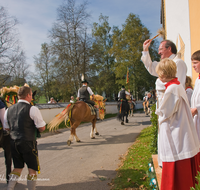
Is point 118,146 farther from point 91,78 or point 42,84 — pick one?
point 42,84

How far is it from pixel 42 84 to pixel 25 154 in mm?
27185

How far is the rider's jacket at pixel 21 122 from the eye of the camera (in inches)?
106

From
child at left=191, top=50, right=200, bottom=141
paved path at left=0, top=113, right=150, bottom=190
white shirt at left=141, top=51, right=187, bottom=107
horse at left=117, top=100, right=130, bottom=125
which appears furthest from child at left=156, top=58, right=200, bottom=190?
horse at left=117, top=100, right=130, bottom=125

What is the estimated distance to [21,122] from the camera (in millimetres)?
2691

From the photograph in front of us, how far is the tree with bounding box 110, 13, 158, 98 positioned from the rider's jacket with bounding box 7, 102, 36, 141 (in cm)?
2777

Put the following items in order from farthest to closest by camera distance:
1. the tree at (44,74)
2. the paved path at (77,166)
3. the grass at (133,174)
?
the tree at (44,74) < the paved path at (77,166) < the grass at (133,174)

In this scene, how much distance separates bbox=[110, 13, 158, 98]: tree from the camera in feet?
97.5

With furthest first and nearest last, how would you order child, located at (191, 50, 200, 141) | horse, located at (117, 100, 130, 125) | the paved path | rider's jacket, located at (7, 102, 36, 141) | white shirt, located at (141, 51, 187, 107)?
horse, located at (117, 100, 130, 125) → the paved path → rider's jacket, located at (7, 102, 36, 141) → child, located at (191, 50, 200, 141) → white shirt, located at (141, 51, 187, 107)

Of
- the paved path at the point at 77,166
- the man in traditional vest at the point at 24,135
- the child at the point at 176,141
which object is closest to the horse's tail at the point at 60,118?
the paved path at the point at 77,166

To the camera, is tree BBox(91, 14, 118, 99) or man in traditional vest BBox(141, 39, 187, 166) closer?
man in traditional vest BBox(141, 39, 187, 166)

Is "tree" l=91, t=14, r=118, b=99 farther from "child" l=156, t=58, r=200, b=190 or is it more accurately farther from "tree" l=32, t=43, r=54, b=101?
"child" l=156, t=58, r=200, b=190

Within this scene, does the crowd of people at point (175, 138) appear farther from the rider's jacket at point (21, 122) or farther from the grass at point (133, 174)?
the rider's jacket at point (21, 122)

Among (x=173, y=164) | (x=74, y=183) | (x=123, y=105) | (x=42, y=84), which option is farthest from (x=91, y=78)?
(x=173, y=164)

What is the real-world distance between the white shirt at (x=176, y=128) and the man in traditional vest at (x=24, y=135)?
1.92 m
